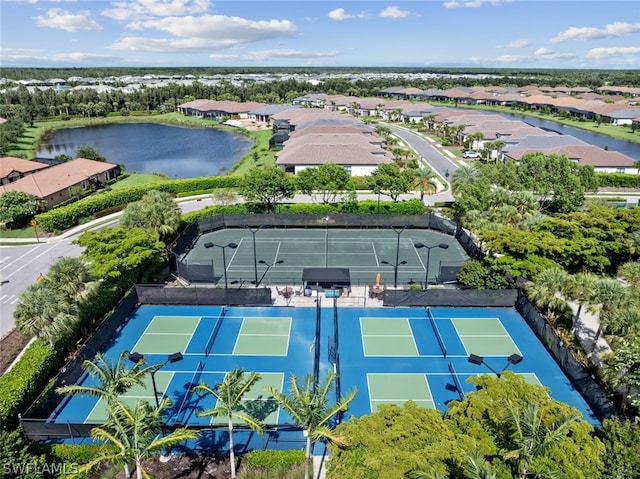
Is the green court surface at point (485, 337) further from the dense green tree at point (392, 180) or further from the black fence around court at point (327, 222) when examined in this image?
the dense green tree at point (392, 180)

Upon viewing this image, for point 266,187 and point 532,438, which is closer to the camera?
point 532,438

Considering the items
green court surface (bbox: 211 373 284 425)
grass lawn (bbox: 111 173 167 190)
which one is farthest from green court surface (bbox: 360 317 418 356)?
grass lawn (bbox: 111 173 167 190)

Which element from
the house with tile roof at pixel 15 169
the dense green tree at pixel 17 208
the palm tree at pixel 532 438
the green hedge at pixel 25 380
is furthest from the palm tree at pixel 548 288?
the house with tile roof at pixel 15 169

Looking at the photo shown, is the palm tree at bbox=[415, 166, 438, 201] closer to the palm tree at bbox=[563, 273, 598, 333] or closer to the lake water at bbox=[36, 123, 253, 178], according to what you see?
the palm tree at bbox=[563, 273, 598, 333]

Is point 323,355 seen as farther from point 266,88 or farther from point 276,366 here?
point 266,88

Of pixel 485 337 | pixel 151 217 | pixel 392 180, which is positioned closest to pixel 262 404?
pixel 485 337

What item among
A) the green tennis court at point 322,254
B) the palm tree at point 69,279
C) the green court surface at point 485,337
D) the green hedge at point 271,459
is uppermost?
the palm tree at point 69,279

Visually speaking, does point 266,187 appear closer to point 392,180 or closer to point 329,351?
point 392,180
